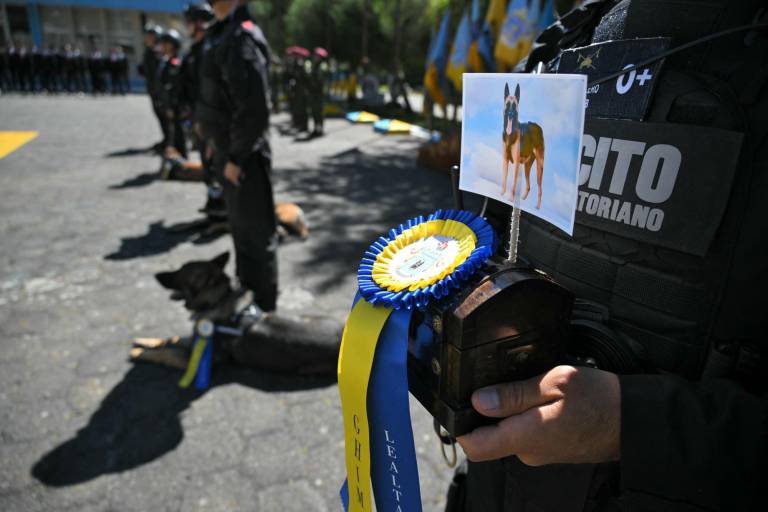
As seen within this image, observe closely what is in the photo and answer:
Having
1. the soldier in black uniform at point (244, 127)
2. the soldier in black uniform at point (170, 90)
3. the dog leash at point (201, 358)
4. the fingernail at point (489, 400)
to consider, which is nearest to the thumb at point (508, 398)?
the fingernail at point (489, 400)

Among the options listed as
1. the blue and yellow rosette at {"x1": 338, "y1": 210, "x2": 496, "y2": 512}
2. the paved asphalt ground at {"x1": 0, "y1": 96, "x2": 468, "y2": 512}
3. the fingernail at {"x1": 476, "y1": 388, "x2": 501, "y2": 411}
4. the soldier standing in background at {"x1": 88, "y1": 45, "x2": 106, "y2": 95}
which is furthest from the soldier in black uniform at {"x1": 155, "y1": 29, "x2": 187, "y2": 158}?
the soldier standing in background at {"x1": 88, "y1": 45, "x2": 106, "y2": 95}

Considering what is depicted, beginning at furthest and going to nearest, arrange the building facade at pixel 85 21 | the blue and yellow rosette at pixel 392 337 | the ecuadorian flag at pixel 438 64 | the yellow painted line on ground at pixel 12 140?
the building facade at pixel 85 21 < the ecuadorian flag at pixel 438 64 < the yellow painted line on ground at pixel 12 140 < the blue and yellow rosette at pixel 392 337

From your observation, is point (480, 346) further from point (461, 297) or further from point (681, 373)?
point (681, 373)

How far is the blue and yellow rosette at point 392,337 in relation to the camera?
0.77 metres

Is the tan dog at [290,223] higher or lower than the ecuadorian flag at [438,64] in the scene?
lower

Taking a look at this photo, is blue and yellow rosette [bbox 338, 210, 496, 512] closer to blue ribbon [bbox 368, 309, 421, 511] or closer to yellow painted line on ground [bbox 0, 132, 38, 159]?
blue ribbon [bbox 368, 309, 421, 511]

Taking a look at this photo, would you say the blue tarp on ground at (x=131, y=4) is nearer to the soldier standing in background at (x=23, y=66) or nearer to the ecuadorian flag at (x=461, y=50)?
the soldier standing in background at (x=23, y=66)

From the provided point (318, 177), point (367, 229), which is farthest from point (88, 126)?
point (367, 229)

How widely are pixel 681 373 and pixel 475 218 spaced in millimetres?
446

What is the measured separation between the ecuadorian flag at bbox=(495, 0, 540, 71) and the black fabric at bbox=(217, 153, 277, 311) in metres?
7.20

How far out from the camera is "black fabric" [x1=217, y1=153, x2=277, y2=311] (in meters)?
3.21

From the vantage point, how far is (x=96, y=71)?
22.8 metres

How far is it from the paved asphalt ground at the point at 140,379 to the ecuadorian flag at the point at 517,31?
4020 millimetres

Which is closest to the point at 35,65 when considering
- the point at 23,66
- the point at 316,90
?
the point at 23,66
